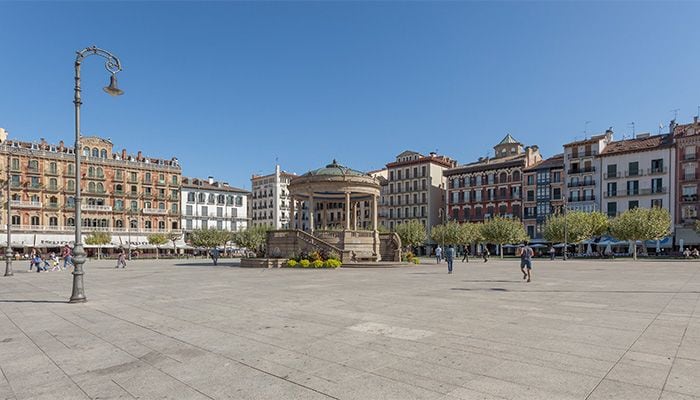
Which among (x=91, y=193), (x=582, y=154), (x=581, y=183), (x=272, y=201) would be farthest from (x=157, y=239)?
(x=582, y=154)

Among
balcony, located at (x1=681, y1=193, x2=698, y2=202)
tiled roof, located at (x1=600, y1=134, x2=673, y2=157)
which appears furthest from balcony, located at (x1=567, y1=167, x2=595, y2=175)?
balcony, located at (x1=681, y1=193, x2=698, y2=202)

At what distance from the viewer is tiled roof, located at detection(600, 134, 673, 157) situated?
61.0 meters

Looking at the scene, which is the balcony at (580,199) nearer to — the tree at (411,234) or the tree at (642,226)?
the tree at (642,226)

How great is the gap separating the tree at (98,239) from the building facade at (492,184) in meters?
59.2

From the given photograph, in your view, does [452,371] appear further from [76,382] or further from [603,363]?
[76,382]

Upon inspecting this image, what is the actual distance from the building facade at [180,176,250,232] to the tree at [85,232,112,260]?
16980 mm

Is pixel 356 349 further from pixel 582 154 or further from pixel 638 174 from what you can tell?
pixel 582 154

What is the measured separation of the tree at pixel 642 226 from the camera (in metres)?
45.9

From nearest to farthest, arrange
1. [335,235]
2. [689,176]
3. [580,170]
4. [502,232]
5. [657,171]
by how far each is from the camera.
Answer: [335,235]
[689,176]
[502,232]
[657,171]
[580,170]

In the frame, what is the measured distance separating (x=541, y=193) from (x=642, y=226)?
84.4 feet

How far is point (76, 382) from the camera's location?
17.8 feet

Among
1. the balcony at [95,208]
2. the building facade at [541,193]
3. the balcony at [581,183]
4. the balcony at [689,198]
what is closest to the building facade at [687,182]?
the balcony at [689,198]

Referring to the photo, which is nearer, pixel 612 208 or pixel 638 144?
pixel 612 208

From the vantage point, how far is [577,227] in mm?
52094
